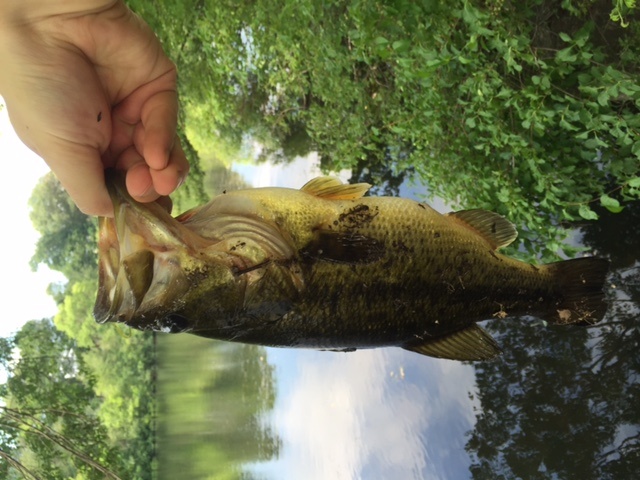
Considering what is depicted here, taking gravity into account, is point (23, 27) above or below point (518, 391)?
above

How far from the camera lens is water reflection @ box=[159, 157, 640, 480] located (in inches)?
209

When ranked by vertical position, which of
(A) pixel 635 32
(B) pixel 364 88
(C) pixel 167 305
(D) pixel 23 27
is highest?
(B) pixel 364 88

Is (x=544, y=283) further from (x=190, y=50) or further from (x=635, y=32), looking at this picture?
(x=190, y=50)

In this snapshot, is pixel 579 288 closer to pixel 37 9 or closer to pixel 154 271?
pixel 154 271

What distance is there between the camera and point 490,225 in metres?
2.57

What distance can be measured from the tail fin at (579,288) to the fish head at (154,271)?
1754 millimetres

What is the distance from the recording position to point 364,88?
6.81 meters

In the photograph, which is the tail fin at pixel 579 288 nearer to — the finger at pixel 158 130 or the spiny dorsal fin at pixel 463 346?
the spiny dorsal fin at pixel 463 346

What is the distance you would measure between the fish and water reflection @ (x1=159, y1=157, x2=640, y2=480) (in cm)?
335

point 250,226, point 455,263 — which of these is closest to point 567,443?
point 455,263

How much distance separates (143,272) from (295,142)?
10.1 meters

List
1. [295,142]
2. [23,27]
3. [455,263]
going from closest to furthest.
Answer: [23,27]
[455,263]
[295,142]

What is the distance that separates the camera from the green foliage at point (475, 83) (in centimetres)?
365

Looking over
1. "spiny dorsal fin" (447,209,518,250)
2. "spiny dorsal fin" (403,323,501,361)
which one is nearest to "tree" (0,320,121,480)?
"spiny dorsal fin" (403,323,501,361)
